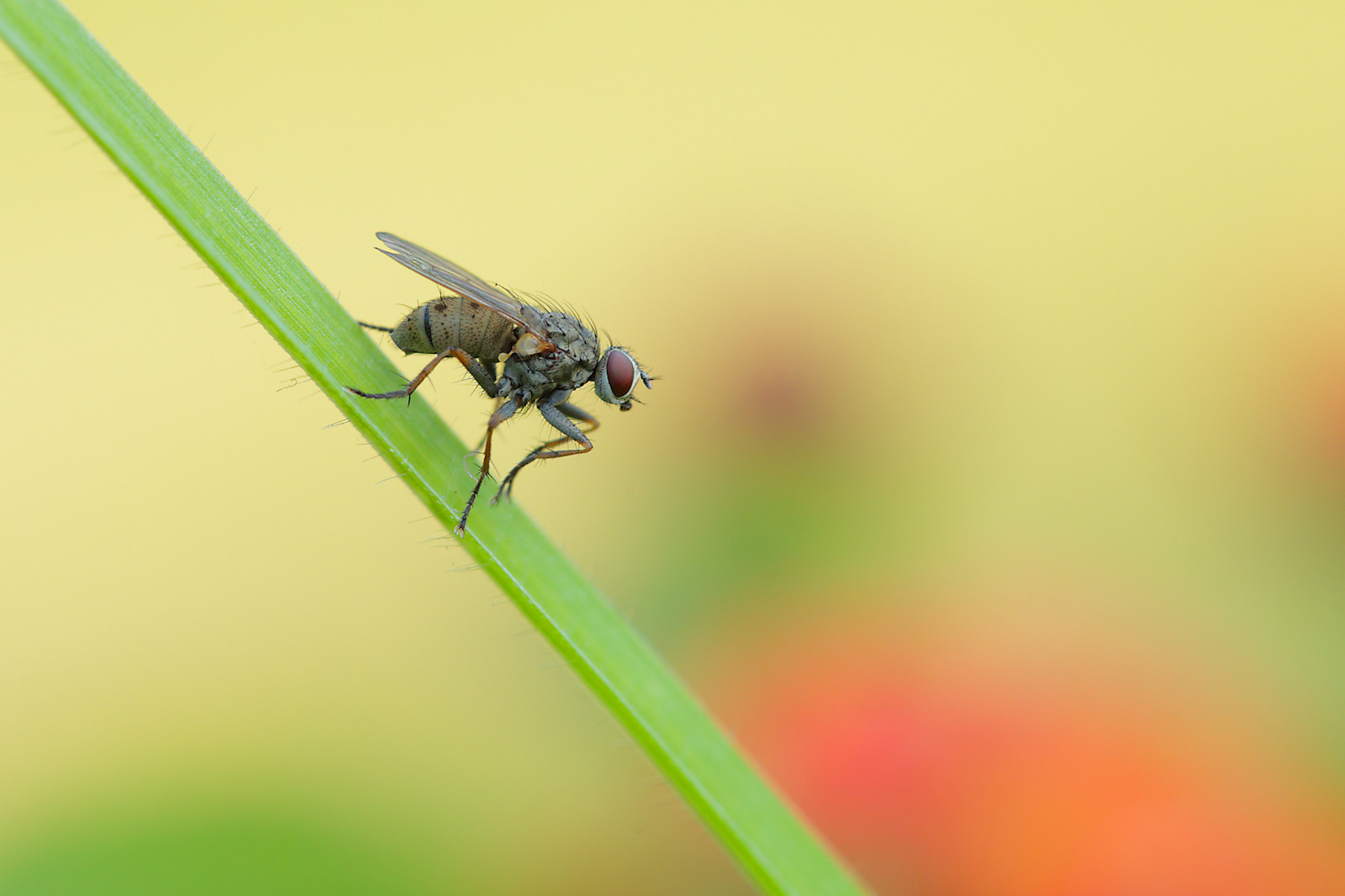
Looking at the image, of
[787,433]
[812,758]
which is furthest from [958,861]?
[787,433]

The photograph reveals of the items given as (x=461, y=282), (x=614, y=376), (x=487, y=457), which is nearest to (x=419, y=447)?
(x=487, y=457)

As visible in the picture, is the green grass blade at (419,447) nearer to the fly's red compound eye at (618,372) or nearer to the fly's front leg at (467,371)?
the fly's front leg at (467,371)

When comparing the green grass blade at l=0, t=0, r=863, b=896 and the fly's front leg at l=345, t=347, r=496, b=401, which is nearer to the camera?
the green grass blade at l=0, t=0, r=863, b=896

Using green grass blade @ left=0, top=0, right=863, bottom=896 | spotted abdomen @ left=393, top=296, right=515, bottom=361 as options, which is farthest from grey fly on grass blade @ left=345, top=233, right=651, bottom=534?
green grass blade @ left=0, top=0, right=863, bottom=896

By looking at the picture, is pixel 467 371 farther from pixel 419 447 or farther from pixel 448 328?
pixel 419 447

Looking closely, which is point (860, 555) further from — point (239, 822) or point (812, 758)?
point (239, 822)

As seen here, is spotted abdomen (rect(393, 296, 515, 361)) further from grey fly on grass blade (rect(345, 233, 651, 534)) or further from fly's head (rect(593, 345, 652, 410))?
fly's head (rect(593, 345, 652, 410))

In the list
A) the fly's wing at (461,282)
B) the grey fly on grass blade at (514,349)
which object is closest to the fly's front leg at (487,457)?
the grey fly on grass blade at (514,349)
